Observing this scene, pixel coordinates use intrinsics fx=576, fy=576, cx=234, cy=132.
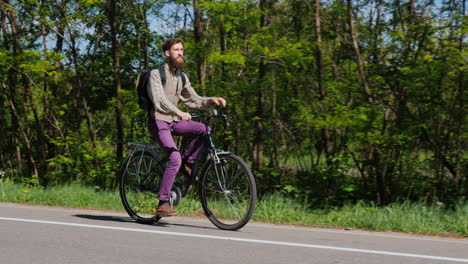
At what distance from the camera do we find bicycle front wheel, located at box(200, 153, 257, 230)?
6.18 m

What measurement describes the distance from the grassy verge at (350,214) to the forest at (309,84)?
39.9 inches

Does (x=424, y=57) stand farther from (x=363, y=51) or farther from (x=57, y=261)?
(x=57, y=261)

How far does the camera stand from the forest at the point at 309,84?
332 inches

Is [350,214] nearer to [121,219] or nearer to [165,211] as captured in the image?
[165,211]

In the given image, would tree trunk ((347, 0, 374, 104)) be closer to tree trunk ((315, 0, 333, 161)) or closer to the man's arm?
tree trunk ((315, 0, 333, 161))

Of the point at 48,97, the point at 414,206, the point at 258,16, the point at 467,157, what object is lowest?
the point at 414,206

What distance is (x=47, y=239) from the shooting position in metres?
5.51

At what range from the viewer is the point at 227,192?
636 cm

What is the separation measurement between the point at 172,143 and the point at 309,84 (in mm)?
4086

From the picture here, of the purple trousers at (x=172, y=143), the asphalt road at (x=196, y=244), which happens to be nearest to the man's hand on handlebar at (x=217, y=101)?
the purple trousers at (x=172, y=143)

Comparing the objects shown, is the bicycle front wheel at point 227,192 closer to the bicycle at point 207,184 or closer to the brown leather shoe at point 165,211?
the bicycle at point 207,184

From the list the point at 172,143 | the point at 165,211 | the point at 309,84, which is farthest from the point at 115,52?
the point at 165,211

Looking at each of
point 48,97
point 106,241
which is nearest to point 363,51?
point 106,241

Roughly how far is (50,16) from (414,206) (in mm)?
9091
